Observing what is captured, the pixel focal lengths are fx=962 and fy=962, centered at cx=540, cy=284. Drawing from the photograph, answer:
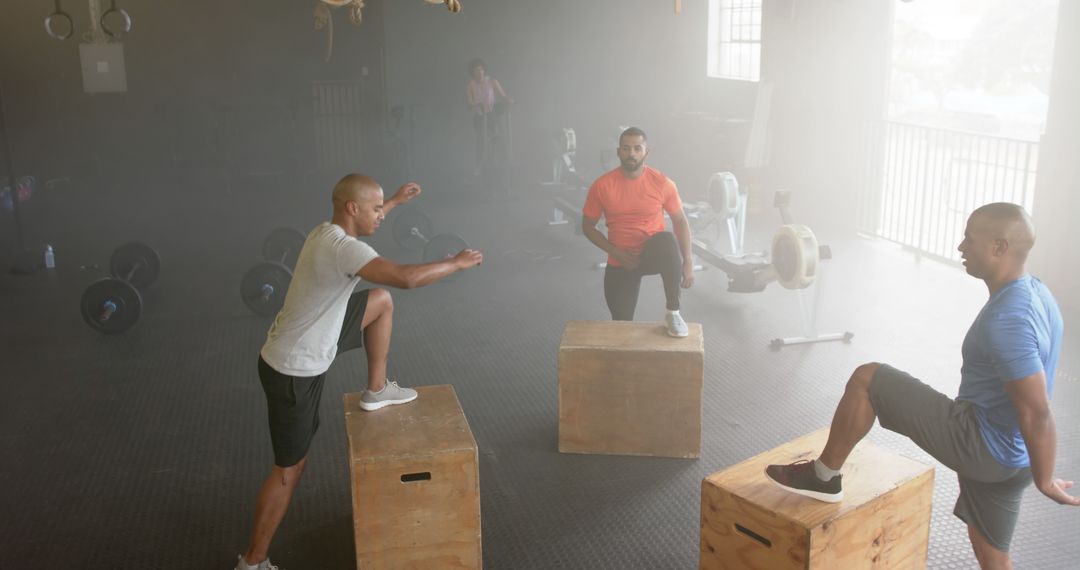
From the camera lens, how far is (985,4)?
14.1 meters

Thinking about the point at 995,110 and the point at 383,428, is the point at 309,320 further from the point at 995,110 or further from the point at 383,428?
the point at 995,110

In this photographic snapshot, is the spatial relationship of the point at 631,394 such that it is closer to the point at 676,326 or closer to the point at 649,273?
the point at 676,326

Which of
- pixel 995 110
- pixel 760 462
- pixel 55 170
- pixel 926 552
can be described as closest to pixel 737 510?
pixel 760 462

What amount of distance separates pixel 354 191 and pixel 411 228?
17.1 ft

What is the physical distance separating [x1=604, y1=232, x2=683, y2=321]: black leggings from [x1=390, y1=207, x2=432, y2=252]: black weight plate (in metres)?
3.66

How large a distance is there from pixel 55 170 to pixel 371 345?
1043cm

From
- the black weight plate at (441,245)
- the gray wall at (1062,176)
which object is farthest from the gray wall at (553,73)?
the gray wall at (1062,176)

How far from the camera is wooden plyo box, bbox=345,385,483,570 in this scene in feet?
9.57

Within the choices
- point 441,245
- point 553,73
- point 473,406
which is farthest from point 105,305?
point 553,73

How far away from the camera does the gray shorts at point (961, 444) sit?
243 centimetres

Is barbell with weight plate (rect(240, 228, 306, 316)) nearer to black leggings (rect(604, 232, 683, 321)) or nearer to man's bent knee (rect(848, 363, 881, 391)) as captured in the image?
black leggings (rect(604, 232, 683, 321))

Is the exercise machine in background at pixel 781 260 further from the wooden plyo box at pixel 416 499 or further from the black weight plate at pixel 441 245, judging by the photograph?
the wooden plyo box at pixel 416 499

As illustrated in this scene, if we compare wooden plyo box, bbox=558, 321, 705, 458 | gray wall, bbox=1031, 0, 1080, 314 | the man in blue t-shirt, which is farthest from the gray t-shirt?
gray wall, bbox=1031, 0, 1080, 314

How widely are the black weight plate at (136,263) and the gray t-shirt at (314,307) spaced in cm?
444
